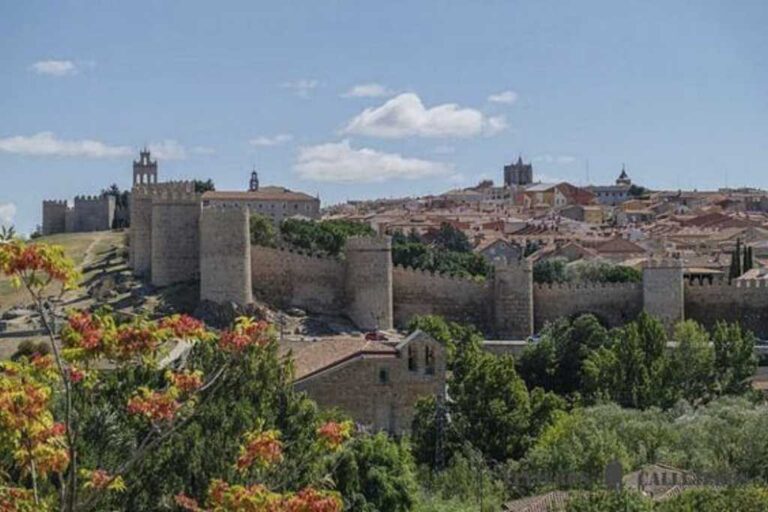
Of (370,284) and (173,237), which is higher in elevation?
(173,237)

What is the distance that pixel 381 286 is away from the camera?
1773 inches

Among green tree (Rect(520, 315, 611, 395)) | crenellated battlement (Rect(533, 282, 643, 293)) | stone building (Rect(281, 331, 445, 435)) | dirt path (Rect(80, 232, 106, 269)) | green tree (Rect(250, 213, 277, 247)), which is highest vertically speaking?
green tree (Rect(250, 213, 277, 247))

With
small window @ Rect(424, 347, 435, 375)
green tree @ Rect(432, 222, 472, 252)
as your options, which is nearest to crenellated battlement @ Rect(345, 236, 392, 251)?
small window @ Rect(424, 347, 435, 375)

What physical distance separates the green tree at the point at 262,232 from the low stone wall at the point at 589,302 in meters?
11.5

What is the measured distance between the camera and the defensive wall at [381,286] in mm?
44219

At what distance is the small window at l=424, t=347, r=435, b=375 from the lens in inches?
1010

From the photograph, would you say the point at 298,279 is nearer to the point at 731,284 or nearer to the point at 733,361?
the point at 731,284

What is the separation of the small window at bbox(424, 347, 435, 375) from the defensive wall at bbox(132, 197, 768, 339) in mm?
18655

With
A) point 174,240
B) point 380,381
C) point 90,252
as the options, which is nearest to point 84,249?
point 90,252

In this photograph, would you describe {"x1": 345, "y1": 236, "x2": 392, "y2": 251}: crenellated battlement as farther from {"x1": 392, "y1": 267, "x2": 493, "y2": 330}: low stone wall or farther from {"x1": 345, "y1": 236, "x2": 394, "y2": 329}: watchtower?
{"x1": 392, "y1": 267, "x2": 493, "y2": 330}: low stone wall

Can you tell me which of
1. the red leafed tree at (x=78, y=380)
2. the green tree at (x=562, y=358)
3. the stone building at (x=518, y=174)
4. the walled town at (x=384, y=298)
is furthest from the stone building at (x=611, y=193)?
the red leafed tree at (x=78, y=380)

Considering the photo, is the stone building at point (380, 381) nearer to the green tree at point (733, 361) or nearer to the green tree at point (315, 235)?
the green tree at point (733, 361)

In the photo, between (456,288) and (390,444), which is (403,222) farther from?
(390,444)

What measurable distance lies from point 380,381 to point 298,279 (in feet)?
69.9
